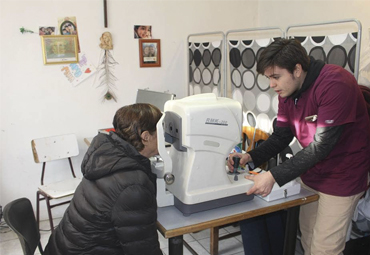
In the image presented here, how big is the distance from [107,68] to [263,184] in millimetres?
2134

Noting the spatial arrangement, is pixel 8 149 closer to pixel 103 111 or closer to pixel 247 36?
pixel 103 111

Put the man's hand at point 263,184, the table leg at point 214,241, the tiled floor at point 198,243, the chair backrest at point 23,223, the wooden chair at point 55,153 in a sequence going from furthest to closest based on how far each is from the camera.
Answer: the wooden chair at point 55,153 < the tiled floor at point 198,243 < the table leg at point 214,241 < the man's hand at point 263,184 < the chair backrest at point 23,223

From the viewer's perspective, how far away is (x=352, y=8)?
2.77 metres

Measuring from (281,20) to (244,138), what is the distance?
53.0 inches

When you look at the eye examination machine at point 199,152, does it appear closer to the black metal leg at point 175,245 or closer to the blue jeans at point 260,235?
the black metal leg at point 175,245

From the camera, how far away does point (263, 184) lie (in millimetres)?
1573

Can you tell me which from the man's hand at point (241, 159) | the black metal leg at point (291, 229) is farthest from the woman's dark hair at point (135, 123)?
the black metal leg at point (291, 229)

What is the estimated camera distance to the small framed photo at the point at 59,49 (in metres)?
3.02

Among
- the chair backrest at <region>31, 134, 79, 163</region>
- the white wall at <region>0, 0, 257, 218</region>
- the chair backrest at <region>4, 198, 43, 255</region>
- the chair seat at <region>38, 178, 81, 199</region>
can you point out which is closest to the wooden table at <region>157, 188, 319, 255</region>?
the chair backrest at <region>4, 198, 43, 255</region>

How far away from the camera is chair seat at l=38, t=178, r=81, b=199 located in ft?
8.84

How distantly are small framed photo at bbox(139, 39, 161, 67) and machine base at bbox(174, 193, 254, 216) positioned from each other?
6.80ft

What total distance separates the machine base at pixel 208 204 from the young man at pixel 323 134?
69 mm

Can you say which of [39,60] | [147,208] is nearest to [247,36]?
[39,60]

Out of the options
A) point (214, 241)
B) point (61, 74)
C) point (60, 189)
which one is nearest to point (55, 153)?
point (60, 189)
